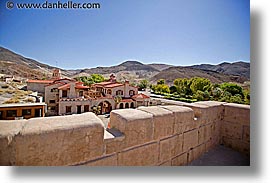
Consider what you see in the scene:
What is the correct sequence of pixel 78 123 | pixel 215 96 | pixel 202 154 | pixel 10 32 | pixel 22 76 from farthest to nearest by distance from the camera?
pixel 215 96 → pixel 22 76 → pixel 202 154 → pixel 10 32 → pixel 78 123

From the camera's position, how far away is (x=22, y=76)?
283 centimetres

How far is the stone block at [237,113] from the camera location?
2670 millimetres

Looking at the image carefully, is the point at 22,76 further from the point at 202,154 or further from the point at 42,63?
the point at 202,154

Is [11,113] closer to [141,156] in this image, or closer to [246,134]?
[141,156]

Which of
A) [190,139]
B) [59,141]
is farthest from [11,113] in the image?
[190,139]

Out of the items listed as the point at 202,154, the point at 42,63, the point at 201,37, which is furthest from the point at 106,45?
the point at 202,154

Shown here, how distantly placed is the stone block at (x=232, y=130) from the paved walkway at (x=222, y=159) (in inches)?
8.8

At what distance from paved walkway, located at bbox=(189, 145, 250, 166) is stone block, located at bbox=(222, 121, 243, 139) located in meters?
0.22

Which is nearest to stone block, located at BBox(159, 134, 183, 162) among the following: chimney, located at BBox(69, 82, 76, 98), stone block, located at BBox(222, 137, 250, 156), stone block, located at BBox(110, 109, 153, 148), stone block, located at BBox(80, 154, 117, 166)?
stone block, located at BBox(110, 109, 153, 148)

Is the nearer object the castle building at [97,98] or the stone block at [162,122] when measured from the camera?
the stone block at [162,122]

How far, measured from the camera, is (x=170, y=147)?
2252 mm

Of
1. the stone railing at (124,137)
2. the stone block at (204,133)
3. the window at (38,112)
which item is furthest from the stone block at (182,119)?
the window at (38,112)

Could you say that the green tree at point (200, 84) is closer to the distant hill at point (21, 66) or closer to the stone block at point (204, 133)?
the stone block at point (204, 133)
